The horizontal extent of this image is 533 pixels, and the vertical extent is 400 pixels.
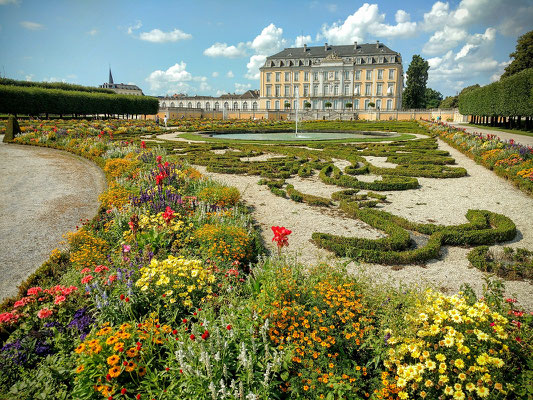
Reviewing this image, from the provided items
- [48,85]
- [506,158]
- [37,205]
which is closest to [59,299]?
[37,205]

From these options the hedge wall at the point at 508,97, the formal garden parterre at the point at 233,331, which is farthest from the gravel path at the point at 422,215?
the hedge wall at the point at 508,97

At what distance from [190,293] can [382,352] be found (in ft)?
6.20

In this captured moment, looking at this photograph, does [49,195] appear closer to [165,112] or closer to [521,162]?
[521,162]

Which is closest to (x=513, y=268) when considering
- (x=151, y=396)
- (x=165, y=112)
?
(x=151, y=396)

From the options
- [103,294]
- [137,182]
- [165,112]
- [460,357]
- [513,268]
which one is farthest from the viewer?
[165,112]

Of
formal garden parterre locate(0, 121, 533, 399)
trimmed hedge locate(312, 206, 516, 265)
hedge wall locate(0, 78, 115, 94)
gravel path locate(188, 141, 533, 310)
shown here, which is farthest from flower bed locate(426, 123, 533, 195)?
hedge wall locate(0, 78, 115, 94)

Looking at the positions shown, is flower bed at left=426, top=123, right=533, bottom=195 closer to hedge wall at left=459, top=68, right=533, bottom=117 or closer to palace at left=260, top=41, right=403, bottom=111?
hedge wall at left=459, top=68, right=533, bottom=117

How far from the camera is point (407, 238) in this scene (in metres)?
5.45

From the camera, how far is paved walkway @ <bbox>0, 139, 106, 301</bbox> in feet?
16.2

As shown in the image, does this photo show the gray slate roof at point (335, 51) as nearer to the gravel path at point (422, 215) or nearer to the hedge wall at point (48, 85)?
the hedge wall at point (48, 85)

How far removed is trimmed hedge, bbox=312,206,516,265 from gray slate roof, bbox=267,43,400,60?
61.5 metres

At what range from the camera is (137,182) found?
25.2ft

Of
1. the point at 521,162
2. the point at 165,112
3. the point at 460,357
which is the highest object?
the point at 165,112

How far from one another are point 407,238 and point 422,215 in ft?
5.66
